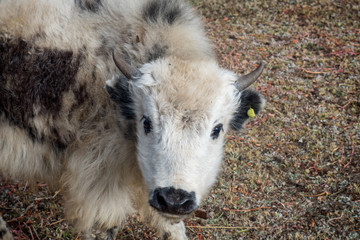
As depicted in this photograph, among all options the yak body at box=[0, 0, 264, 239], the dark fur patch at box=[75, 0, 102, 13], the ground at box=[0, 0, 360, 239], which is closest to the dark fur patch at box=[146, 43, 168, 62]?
the yak body at box=[0, 0, 264, 239]

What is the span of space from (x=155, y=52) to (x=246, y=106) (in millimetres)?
802

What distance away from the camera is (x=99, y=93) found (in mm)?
3184

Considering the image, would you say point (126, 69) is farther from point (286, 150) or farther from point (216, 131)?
point (286, 150)

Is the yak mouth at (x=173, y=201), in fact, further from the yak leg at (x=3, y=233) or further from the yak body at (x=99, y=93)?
the yak leg at (x=3, y=233)

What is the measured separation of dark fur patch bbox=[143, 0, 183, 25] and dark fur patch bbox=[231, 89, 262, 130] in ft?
→ 2.70

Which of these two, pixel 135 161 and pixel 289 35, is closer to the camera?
pixel 135 161

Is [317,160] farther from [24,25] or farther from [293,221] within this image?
[24,25]

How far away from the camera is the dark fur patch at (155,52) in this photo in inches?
124

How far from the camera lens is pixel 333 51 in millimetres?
6250

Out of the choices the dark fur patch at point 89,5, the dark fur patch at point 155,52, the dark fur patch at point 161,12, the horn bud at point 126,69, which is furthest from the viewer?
the dark fur patch at point 89,5

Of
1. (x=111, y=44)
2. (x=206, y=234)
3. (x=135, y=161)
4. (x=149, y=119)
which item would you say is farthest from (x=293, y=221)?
(x=111, y=44)

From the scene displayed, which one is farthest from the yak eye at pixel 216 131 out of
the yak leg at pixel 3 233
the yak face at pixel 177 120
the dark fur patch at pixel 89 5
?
the yak leg at pixel 3 233

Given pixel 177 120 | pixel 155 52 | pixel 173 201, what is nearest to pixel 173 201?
pixel 173 201

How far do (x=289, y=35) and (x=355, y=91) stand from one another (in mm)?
1561
